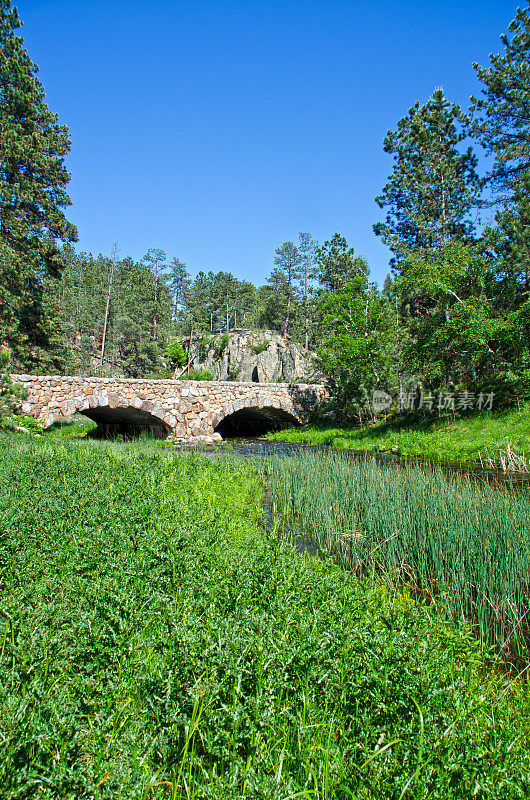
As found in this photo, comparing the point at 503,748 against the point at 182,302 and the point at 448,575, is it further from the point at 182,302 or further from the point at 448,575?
the point at 182,302

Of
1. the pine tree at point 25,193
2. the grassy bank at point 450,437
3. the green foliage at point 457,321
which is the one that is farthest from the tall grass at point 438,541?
the pine tree at point 25,193

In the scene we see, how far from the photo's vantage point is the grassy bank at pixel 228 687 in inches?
62.1

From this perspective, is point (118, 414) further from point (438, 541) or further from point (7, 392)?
point (438, 541)

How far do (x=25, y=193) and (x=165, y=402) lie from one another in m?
10.8

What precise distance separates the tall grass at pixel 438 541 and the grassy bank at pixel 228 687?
102 cm

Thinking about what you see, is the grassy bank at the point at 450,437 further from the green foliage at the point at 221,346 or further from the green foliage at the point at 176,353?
the green foliage at the point at 176,353

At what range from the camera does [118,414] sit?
758 inches

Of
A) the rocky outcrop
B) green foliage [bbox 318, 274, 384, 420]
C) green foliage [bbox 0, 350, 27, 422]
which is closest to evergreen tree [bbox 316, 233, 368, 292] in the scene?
the rocky outcrop

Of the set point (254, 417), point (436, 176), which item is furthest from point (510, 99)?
point (254, 417)

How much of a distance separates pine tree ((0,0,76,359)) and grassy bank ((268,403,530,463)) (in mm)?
14229
